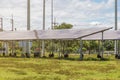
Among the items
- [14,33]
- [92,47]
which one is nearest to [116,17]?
[14,33]

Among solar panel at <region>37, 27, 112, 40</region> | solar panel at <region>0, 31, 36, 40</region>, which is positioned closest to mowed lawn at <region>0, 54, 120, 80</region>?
solar panel at <region>37, 27, 112, 40</region>

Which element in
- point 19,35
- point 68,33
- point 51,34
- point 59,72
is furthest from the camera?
point 19,35

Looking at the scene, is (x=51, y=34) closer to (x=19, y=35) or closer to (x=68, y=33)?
(x=68, y=33)

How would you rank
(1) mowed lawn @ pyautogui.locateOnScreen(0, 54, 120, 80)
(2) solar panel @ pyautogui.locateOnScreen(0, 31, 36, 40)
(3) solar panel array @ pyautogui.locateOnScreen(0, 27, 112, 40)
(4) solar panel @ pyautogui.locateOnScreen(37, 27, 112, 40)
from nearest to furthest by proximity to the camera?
(1) mowed lawn @ pyautogui.locateOnScreen(0, 54, 120, 80) → (4) solar panel @ pyautogui.locateOnScreen(37, 27, 112, 40) → (3) solar panel array @ pyautogui.locateOnScreen(0, 27, 112, 40) → (2) solar panel @ pyautogui.locateOnScreen(0, 31, 36, 40)

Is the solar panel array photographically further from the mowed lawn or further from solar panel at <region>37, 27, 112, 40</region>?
the mowed lawn

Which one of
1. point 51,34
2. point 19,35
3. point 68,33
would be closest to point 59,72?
point 68,33

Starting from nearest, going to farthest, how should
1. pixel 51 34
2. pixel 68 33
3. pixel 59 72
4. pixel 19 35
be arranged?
pixel 59 72 < pixel 68 33 < pixel 51 34 < pixel 19 35

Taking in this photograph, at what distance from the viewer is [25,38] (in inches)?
1879

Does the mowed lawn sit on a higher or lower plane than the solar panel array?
lower

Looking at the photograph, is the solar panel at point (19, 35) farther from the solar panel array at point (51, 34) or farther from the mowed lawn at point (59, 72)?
the mowed lawn at point (59, 72)

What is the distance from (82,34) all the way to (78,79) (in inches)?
892

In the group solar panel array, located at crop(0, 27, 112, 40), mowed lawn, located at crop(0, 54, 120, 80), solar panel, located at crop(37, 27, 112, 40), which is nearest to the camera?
mowed lawn, located at crop(0, 54, 120, 80)

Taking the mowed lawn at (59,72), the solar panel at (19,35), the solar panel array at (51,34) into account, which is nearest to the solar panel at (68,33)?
the solar panel array at (51,34)

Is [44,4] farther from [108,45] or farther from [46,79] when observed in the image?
[46,79]
